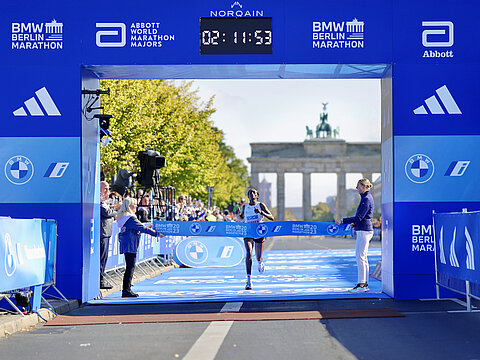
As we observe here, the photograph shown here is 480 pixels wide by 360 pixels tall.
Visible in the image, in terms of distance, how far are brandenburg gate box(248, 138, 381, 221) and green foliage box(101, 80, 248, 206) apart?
5676 cm

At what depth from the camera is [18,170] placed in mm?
12867

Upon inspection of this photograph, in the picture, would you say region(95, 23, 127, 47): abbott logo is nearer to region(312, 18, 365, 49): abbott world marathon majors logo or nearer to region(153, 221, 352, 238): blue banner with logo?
region(312, 18, 365, 49): abbott world marathon majors logo

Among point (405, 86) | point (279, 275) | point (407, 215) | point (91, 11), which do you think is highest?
point (91, 11)

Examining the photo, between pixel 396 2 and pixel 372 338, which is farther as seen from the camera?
pixel 396 2

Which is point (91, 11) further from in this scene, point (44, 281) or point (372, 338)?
point (372, 338)

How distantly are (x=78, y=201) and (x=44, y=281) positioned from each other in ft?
5.68

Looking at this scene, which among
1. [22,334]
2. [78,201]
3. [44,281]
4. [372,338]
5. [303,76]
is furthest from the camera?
[303,76]

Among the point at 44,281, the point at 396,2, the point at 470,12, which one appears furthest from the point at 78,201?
the point at 470,12

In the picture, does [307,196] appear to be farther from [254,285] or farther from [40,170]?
[40,170]

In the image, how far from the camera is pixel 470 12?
13172 millimetres

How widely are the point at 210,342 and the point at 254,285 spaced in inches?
313

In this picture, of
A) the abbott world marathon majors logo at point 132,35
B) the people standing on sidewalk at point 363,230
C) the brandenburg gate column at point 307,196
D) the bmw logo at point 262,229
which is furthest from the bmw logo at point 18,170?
the brandenburg gate column at point 307,196

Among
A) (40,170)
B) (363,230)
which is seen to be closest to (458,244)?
(363,230)

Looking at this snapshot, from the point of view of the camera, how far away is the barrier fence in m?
10.1
